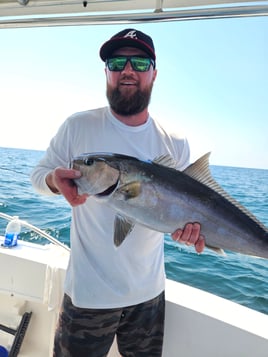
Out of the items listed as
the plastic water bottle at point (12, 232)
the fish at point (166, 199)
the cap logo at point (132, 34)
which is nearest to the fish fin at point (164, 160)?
the fish at point (166, 199)

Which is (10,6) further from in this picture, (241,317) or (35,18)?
(241,317)

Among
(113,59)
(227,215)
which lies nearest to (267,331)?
(227,215)

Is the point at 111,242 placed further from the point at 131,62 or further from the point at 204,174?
the point at 131,62

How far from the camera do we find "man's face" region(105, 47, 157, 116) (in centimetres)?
171

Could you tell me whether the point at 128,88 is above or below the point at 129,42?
below

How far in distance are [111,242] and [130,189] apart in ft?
1.22

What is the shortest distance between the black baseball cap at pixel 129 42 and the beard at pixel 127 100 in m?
0.20

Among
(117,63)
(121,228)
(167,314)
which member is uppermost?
(117,63)

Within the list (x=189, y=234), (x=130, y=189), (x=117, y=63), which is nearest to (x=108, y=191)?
(x=130, y=189)

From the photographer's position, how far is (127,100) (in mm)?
1719

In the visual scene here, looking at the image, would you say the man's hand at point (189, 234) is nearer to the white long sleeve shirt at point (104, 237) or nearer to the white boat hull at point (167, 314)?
the white long sleeve shirt at point (104, 237)

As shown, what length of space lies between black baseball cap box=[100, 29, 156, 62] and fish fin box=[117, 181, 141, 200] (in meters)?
0.83

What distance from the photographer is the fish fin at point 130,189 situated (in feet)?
4.50

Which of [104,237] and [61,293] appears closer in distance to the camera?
[104,237]
